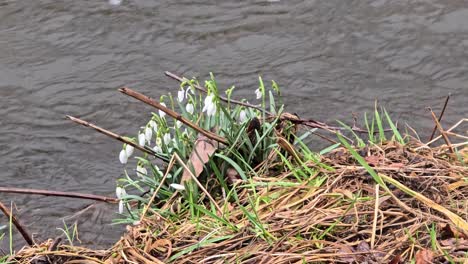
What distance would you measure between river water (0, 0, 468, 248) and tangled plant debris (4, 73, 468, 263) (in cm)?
146

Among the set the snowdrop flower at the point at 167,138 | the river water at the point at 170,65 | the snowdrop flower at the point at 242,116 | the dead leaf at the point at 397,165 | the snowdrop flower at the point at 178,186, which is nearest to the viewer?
the dead leaf at the point at 397,165

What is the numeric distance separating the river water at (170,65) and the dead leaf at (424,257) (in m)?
2.52

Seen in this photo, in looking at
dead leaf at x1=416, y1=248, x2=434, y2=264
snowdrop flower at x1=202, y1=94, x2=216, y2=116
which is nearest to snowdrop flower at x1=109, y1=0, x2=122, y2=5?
snowdrop flower at x1=202, y1=94, x2=216, y2=116

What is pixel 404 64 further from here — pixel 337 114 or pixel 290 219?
pixel 290 219

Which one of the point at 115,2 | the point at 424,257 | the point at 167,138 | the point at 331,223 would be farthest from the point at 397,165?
the point at 115,2

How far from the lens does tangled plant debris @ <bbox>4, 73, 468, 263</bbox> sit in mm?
2693

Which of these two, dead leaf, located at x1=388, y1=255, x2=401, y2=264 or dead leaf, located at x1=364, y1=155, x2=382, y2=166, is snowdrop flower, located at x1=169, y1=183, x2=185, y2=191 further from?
dead leaf, located at x1=388, y1=255, x2=401, y2=264

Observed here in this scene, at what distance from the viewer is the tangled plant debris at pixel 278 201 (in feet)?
8.84

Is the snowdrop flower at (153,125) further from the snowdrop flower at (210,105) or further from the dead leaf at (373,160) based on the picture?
the dead leaf at (373,160)

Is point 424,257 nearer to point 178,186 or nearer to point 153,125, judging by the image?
point 178,186

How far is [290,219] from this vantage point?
113 inches

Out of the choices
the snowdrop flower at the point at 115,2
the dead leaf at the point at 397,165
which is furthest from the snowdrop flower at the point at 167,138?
the snowdrop flower at the point at 115,2

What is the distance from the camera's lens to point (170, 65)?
6.31 meters

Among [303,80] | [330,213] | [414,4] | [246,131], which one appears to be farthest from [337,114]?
[330,213]
